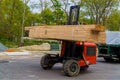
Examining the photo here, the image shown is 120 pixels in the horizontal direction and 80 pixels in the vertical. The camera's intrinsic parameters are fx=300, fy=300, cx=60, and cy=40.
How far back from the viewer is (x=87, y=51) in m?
13.9

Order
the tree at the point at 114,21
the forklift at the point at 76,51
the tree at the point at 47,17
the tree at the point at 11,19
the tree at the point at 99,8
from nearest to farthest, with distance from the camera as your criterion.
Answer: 1. the forklift at the point at 76,51
2. the tree at the point at 11,19
3. the tree at the point at 47,17
4. the tree at the point at 99,8
5. the tree at the point at 114,21

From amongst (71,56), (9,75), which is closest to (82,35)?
(71,56)

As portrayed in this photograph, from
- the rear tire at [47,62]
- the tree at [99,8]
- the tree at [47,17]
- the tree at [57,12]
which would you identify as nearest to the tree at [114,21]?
the tree at [99,8]

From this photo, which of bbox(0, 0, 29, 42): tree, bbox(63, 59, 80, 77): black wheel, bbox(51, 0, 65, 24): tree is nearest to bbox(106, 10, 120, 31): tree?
bbox(51, 0, 65, 24): tree

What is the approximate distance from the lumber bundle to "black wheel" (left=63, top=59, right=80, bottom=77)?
1.11m

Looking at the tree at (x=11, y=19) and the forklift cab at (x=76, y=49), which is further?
the tree at (x=11, y=19)

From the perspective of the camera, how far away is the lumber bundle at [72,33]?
37.9ft

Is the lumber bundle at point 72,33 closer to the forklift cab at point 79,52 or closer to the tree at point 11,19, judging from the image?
the forklift cab at point 79,52

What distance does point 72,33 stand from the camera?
39.3ft

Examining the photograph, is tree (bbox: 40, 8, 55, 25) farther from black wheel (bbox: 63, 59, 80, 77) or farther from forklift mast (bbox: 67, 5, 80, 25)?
black wheel (bbox: 63, 59, 80, 77)

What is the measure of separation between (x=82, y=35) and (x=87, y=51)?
2437 mm

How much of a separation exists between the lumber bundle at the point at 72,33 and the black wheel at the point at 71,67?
3.64 ft

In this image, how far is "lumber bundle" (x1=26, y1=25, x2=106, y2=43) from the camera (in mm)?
11555

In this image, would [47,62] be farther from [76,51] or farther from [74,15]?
[74,15]
